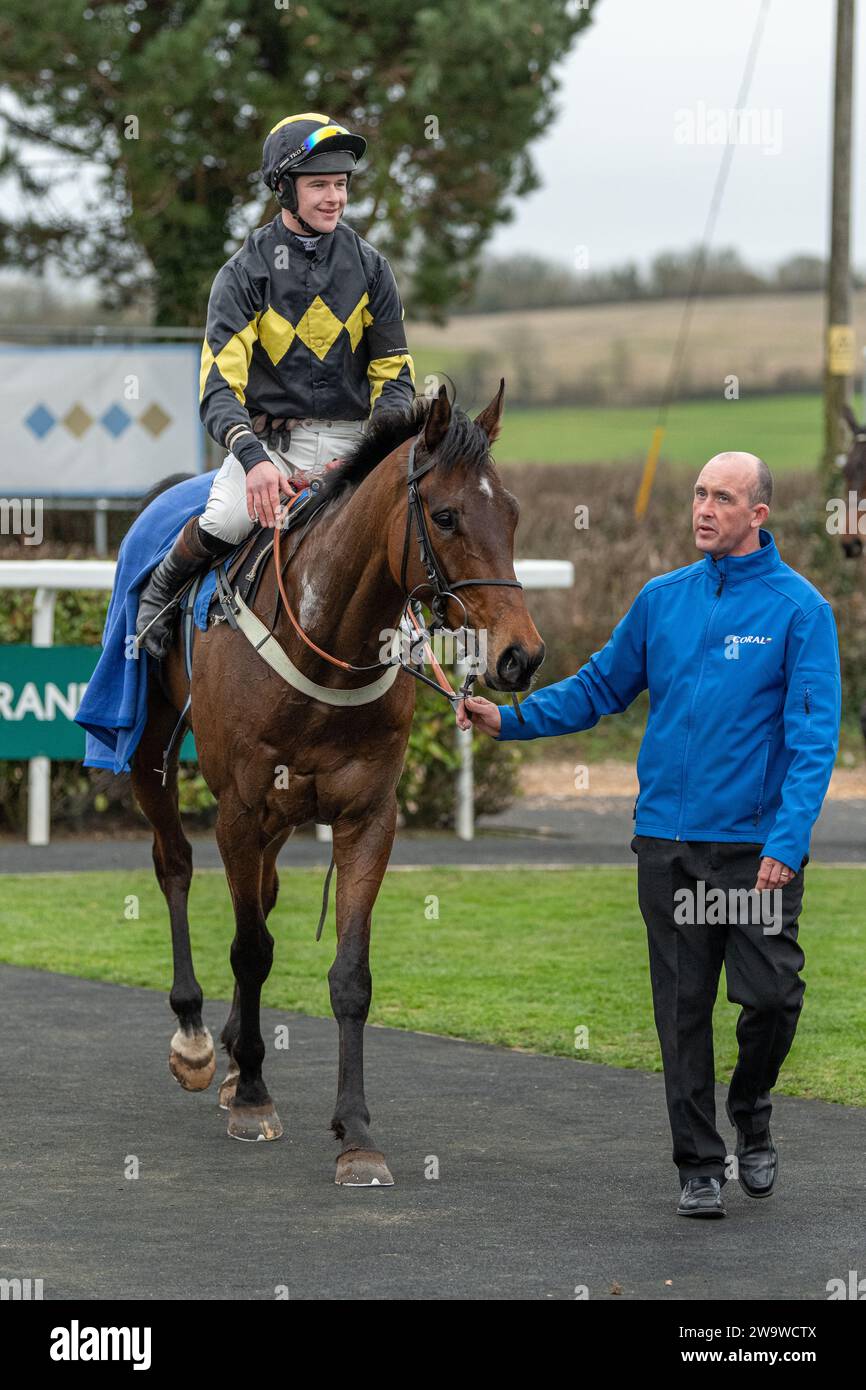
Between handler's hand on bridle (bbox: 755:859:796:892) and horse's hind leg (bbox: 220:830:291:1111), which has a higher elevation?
handler's hand on bridle (bbox: 755:859:796:892)

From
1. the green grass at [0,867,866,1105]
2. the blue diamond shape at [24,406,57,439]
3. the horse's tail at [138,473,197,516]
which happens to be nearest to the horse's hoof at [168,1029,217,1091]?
the green grass at [0,867,866,1105]

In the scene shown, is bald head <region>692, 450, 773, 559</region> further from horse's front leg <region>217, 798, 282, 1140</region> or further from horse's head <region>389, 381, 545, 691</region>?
horse's front leg <region>217, 798, 282, 1140</region>

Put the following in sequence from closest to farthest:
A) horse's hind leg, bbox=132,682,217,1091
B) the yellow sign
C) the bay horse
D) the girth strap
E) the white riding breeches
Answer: the bay horse < the girth strap < the white riding breeches < horse's hind leg, bbox=132,682,217,1091 < the yellow sign

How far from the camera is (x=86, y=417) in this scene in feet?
51.9

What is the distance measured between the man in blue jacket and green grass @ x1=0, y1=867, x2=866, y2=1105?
1.36 m

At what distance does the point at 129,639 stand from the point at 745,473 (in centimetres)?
242

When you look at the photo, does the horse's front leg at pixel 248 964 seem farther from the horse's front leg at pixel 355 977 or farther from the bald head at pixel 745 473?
the bald head at pixel 745 473

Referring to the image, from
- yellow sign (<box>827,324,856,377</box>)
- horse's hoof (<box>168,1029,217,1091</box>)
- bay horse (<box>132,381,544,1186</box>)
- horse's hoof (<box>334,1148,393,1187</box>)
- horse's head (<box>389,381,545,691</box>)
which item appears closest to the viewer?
horse's head (<box>389,381,545,691</box>)

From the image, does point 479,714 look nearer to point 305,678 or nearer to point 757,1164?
point 305,678

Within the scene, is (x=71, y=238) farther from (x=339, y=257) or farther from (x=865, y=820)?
(x=339, y=257)

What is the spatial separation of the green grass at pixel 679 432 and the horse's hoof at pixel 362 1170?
21508 millimetres

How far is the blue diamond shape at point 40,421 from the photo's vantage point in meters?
15.8

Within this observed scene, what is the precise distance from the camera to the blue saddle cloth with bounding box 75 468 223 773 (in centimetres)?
668

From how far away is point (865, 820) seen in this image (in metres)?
13.0
